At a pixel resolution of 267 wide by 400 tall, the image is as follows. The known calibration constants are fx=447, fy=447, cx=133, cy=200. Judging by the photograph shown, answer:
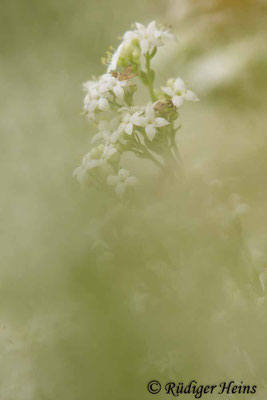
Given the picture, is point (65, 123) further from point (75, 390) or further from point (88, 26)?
point (75, 390)

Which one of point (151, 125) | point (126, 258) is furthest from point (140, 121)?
point (126, 258)

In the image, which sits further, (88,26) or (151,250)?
(88,26)

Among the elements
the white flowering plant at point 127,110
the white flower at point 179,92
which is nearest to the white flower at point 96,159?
the white flowering plant at point 127,110

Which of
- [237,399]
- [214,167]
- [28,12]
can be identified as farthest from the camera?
[28,12]

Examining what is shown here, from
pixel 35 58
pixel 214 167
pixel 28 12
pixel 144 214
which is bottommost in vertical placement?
pixel 144 214

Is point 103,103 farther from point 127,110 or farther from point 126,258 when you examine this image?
point 126,258

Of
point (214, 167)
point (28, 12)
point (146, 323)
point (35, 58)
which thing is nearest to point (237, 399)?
point (146, 323)

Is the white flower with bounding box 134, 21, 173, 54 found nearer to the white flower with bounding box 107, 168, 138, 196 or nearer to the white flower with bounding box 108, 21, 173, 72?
the white flower with bounding box 108, 21, 173, 72
